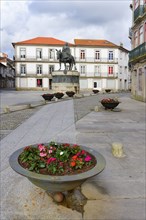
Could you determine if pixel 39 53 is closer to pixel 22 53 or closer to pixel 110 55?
pixel 22 53

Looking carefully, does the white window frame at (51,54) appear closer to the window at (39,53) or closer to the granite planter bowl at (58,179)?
the window at (39,53)

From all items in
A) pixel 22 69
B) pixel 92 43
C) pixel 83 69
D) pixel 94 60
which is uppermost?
pixel 92 43

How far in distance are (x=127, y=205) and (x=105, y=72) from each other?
51.7 metres

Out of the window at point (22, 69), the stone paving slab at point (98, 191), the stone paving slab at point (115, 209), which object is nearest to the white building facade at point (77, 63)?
the window at point (22, 69)

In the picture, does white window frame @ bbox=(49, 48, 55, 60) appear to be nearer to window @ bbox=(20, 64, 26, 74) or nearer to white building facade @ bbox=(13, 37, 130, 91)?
white building facade @ bbox=(13, 37, 130, 91)

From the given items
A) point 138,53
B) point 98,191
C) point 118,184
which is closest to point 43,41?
point 138,53

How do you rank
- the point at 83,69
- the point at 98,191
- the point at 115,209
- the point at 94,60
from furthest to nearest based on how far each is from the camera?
the point at 94,60 → the point at 83,69 → the point at 98,191 → the point at 115,209

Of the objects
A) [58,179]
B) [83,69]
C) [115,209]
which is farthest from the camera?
[83,69]

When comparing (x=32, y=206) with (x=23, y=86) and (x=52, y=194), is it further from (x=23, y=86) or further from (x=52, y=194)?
(x=23, y=86)

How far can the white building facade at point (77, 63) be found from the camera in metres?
52.5

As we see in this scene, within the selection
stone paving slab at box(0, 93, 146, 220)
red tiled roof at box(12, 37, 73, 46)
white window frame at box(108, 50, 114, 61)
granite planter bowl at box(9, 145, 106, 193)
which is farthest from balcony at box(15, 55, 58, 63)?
granite planter bowl at box(9, 145, 106, 193)

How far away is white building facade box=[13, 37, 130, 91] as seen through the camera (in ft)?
172

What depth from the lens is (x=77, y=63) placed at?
5300 cm

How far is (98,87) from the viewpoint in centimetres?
5375
